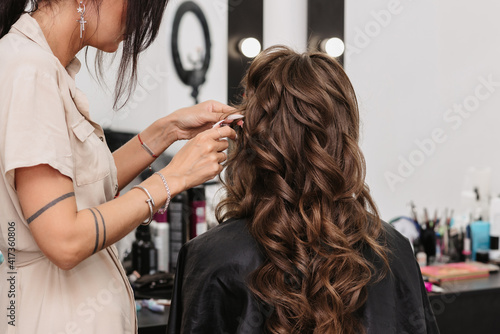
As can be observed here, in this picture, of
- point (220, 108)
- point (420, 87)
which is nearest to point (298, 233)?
point (220, 108)

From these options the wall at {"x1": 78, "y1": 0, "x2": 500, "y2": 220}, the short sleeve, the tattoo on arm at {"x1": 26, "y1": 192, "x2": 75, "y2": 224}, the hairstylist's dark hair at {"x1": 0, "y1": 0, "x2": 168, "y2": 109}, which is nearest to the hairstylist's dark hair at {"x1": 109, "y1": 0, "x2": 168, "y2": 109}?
the hairstylist's dark hair at {"x1": 0, "y1": 0, "x2": 168, "y2": 109}

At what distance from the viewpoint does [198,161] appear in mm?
1188

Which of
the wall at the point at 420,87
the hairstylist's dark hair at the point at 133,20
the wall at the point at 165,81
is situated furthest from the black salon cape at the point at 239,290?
the wall at the point at 420,87

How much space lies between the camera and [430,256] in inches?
104

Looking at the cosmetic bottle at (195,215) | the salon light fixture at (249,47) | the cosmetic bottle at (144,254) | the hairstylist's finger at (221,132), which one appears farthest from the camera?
the salon light fixture at (249,47)

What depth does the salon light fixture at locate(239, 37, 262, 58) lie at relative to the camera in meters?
2.48

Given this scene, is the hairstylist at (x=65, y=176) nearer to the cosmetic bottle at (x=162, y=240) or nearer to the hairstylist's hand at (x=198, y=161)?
the hairstylist's hand at (x=198, y=161)

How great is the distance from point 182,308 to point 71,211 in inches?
19.3

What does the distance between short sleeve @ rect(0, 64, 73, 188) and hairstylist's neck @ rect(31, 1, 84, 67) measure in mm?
161

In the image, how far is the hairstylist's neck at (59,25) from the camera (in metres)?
1.13

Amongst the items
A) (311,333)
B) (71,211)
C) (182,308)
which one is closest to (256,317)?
(311,333)

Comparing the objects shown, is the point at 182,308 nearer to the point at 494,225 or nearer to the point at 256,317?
the point at 256,317

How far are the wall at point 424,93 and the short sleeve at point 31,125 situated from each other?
6.69ft

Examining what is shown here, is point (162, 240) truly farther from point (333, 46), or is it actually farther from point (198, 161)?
point (333, 46)
